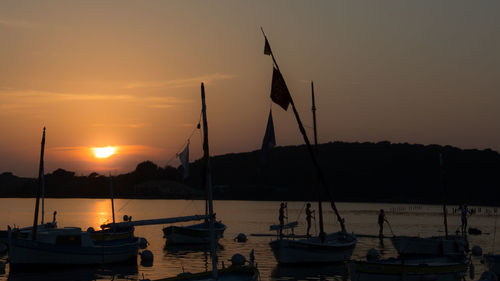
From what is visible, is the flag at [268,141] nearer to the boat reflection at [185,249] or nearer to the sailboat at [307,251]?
the sailboat at [307,251]

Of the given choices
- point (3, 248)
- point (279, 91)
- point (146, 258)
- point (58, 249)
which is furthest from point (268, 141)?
point (3, 248)

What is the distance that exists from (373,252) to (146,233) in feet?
124

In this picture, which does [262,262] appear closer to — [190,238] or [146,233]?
[190,238]

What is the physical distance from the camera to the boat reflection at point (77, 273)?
41719 mm

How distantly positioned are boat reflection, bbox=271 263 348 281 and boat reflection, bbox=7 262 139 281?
9131 mm

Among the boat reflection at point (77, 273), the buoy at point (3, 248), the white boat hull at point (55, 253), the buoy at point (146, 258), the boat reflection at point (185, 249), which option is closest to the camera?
the boat reflection at point (77, 273)

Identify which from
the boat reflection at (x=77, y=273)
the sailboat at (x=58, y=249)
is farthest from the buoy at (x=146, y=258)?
the boat reflection at (x=77, y=273)

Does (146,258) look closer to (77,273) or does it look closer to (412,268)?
(77,273)

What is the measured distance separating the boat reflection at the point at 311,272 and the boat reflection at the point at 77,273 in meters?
9.13

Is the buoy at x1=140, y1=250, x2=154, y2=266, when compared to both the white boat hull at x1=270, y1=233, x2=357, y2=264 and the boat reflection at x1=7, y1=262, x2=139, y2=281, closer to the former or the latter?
the boat reflection at x1=7, y1=262, x2=139, y2=281

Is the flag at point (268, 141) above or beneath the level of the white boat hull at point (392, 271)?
above

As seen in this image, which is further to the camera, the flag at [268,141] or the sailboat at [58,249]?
the sailboat at [58,249]

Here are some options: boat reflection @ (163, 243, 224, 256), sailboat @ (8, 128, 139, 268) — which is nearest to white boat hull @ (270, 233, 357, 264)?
sailboat @ (8, 128, 139, 268)

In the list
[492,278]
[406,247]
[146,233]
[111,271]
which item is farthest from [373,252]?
[146,233]
